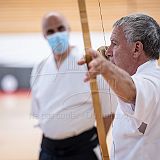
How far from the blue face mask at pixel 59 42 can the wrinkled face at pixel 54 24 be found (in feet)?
0.11

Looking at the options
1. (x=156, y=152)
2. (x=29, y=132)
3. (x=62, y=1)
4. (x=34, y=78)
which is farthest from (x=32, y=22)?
(x=156, y=152)

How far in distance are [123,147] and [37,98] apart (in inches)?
25.5

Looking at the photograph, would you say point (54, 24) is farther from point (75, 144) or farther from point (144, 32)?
point (144, 32)

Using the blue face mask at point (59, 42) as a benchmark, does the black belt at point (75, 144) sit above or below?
below

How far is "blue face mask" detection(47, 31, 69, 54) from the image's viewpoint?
1420 millimetres

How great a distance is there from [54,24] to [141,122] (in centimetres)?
77

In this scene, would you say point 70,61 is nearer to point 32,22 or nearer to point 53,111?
point 53,111

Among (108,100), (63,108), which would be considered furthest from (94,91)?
(63,108)

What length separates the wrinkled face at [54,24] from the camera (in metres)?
1.48

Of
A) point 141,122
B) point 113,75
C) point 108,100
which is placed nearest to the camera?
point 113,75

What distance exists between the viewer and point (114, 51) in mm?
867

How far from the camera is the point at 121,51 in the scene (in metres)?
0.86

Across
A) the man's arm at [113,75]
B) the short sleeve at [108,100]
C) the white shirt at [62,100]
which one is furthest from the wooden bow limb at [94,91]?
the white shirt at [62,100]

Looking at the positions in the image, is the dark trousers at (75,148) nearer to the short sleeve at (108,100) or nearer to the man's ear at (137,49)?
the short sleeve at (108,100)
